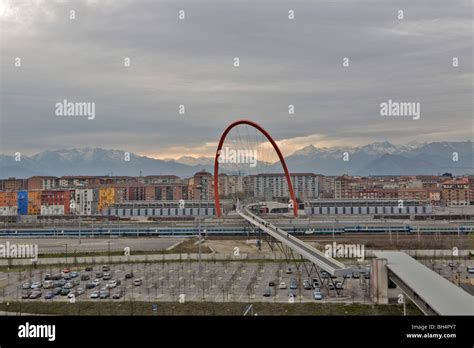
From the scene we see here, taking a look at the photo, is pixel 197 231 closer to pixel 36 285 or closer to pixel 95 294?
pixel 36 285

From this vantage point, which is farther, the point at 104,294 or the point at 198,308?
the point at 104,294

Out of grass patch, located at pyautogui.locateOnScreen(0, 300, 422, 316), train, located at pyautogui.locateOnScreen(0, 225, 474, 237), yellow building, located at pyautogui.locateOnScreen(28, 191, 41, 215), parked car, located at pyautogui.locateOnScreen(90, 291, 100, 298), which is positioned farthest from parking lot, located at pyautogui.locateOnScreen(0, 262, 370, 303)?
yellow building, located at pyautogui.locateOnScreen(28, 191, 41, 215)

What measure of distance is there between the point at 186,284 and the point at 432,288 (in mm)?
7630

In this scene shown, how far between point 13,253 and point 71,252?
272 centimetres

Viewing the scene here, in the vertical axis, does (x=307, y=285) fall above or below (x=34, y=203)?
below

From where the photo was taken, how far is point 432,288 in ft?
31.1

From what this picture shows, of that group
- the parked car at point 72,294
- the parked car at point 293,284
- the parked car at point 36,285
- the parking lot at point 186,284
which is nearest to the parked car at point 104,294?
the parking lot at point 186,284

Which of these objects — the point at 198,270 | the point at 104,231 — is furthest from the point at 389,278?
→ the point at 104,231

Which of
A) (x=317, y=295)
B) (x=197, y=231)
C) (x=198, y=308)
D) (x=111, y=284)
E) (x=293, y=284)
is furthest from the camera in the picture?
(x=197, y=231)

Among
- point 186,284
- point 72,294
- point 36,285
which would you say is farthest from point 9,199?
point 186,284

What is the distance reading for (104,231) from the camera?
29.7 metres

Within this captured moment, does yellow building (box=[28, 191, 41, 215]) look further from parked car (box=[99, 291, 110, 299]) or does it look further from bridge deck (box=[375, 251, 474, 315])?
bridge deck (box=[375, 251, 474, 315])

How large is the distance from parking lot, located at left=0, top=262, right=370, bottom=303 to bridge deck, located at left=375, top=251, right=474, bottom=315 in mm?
1383
